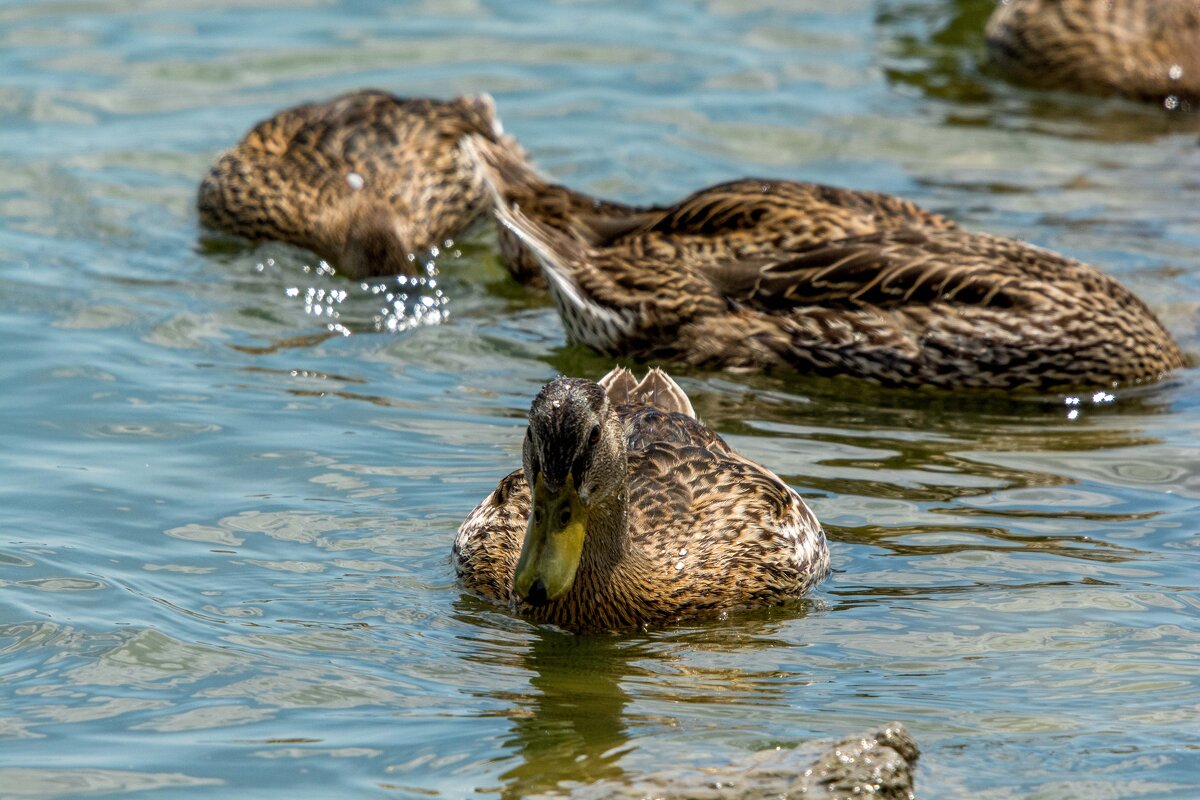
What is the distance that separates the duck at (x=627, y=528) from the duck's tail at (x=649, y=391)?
1.04 feet

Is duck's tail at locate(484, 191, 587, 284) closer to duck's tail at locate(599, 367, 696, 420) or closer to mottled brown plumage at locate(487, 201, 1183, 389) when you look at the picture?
mottled brown plumage at locate(487, 201, 1183, 389)

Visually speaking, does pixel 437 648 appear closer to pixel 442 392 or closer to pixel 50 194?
pixel 442 392

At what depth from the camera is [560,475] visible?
23.0 ft

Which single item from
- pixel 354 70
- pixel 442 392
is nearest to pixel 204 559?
pixel 442 392

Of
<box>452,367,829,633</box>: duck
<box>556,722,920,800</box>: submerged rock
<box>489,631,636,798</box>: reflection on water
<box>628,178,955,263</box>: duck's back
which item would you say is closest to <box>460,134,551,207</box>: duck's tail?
<box>628,178,955,263</box>: duck's back

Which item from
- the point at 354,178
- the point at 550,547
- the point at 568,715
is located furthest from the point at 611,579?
the point at 354,178

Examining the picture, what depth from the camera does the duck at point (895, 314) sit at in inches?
417

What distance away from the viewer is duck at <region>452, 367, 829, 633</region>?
7.03 metres

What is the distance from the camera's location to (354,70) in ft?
54.4

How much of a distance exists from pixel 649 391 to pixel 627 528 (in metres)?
1.55

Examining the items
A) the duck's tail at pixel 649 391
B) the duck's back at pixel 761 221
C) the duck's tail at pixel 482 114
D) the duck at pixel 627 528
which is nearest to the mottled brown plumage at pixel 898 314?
the duck's back at pixel 761 221

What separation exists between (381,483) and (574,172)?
582 centimetres

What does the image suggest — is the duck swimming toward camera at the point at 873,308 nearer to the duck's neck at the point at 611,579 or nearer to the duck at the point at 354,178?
the duck at the point at 354,178

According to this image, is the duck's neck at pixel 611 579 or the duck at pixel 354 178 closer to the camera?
the duck's neck at pixel 611 579
